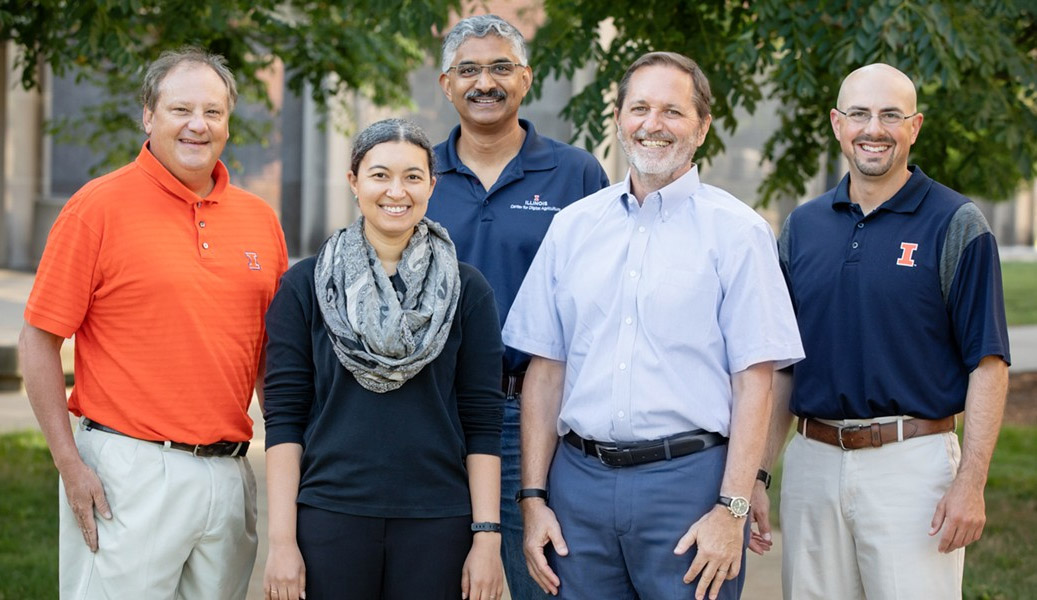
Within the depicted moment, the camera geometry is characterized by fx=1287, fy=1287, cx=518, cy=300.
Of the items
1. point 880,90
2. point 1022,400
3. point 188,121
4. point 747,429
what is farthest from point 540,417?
point 1022,400

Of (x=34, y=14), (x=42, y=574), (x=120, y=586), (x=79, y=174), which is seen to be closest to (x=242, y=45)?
(x=34, y=14)

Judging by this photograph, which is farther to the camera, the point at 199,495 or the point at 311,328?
the point at 199,495

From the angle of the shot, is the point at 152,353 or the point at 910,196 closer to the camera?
the point at 152,353

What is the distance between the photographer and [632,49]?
7.53m

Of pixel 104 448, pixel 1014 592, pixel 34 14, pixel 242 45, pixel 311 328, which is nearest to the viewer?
pixel 311 328

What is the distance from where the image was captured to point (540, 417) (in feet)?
12.2

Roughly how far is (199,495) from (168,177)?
3.07 ft

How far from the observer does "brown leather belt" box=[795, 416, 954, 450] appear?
3910mm

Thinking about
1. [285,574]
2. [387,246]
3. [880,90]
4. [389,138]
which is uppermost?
[880,90]

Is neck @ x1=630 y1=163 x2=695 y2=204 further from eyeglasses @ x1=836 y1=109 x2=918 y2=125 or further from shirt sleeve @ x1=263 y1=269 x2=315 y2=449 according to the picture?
shirt sleeve @ x1=263 y1=269 x2=315 y2=449

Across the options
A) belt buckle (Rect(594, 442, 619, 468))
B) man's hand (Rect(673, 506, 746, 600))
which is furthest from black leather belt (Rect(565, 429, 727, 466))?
man's hand (Rect(673, 506, 746, 600))

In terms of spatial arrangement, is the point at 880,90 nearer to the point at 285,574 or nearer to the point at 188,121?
the point at 188,121

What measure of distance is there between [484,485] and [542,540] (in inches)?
10.0

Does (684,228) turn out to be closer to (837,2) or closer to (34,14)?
(837,2)
